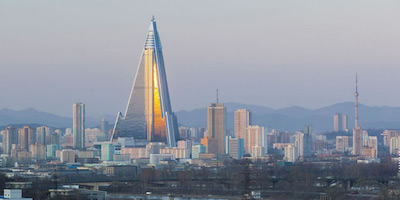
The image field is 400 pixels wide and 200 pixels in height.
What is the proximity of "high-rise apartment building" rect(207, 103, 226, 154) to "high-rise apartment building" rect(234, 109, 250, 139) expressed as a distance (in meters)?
9.80

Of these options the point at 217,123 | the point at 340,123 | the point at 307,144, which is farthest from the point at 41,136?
the point at 340,123

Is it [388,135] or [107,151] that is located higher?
[388,135]

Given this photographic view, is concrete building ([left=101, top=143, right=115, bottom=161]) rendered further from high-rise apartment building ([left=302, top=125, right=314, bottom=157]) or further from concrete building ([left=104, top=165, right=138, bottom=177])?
high-rise apartment building ([left=302, top=125, right=314, bottom=157])

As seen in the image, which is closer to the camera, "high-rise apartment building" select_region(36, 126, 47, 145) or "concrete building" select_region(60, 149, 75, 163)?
"concrete building" select_region(60, 149, 75, 163)

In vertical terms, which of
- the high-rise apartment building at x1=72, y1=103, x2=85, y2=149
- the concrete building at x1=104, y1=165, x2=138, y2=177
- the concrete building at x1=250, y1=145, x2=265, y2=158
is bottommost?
the concrete building at x1=104, y1=165, x2=138, y2=177

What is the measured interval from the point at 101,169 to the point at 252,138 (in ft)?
141

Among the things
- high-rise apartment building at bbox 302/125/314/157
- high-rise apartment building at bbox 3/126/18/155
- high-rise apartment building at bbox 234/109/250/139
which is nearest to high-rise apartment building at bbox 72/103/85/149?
high-rise apartment building at bbox 3/126/18/155

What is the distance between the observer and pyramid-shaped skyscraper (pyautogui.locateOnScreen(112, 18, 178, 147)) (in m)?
100

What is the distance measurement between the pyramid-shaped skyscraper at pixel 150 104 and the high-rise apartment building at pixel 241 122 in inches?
726

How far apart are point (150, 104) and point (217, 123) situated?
998cm

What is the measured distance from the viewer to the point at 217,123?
109438 mm

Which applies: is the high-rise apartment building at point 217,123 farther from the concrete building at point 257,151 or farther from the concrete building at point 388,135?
the concrete building at point 388,135

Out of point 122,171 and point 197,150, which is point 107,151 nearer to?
point 197,150

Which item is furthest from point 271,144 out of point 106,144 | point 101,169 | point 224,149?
point 101,169
